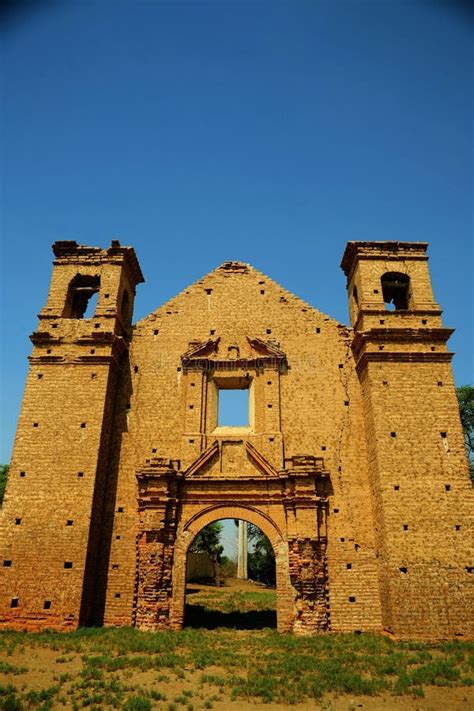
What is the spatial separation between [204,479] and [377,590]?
5.37 meters

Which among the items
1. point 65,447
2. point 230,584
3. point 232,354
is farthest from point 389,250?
point 230,584

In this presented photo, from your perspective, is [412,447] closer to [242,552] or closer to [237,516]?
[237,516]

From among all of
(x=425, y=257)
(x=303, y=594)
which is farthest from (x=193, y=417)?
(x=425, y=257)

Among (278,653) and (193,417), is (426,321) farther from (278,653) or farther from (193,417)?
(278,653)

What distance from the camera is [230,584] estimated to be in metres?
32.8

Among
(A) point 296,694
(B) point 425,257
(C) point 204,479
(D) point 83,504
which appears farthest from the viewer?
(B) point 425,257

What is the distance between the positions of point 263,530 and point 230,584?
21.4 m

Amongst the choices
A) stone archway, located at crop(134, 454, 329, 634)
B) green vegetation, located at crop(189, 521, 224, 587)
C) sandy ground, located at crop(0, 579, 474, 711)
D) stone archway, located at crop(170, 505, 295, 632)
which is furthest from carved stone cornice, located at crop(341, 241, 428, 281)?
green vegetation, located at crop(189, 521, 224, 587)

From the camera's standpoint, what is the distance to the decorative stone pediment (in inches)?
627

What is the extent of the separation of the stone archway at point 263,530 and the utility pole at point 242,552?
79.5ft

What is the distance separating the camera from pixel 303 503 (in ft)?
44.7

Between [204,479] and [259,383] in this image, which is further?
[259,383]

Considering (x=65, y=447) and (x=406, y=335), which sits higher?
(x=406, y=335)

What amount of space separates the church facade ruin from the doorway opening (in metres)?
1.92
